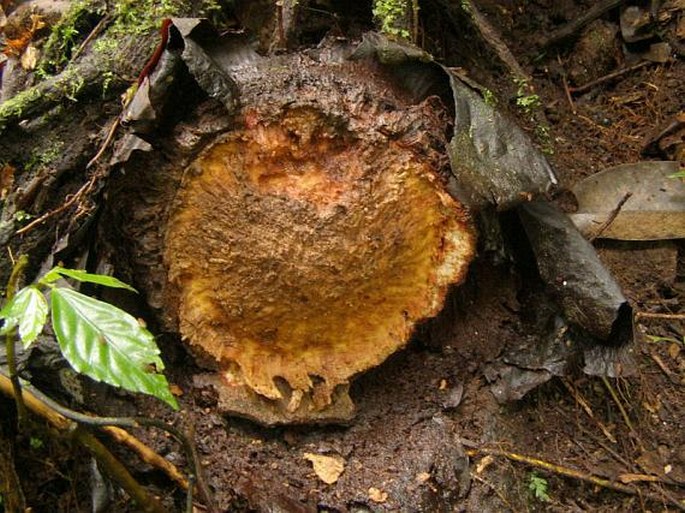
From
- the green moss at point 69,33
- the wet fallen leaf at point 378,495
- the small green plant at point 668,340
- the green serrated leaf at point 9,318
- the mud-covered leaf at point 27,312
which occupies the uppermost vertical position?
the green moss at point 69,33

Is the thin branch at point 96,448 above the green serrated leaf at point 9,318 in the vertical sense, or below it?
below

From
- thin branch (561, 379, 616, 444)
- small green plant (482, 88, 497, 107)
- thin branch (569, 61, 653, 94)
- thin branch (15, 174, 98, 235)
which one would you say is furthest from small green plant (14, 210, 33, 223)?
thin branch (569, 61, 653, 94)

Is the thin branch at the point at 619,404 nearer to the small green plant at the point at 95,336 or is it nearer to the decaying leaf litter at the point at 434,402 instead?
the decaying leaf litter at the point at 434,402

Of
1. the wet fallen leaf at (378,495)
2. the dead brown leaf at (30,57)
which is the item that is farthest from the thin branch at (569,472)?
the dead brown leaf at (30,57)

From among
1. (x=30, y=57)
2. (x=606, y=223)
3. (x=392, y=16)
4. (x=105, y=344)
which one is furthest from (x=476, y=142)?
(x=30, y=57)

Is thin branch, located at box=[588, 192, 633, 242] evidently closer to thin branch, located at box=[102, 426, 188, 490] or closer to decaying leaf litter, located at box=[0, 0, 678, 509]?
decaying leaf litter, located at box=[0, 0, 678, 509]

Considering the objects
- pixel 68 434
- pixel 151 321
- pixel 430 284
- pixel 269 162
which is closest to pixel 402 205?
pixel 430 284
